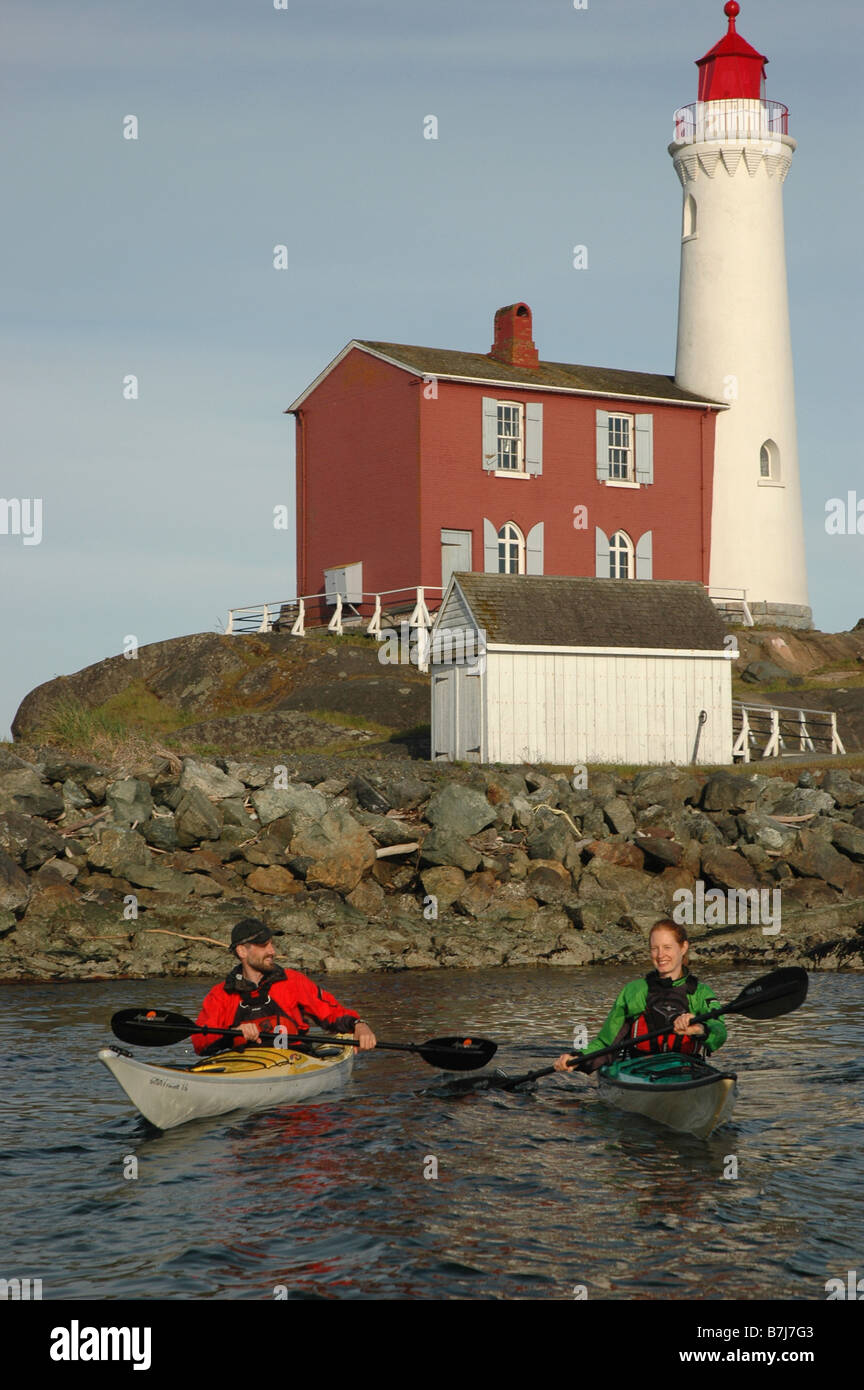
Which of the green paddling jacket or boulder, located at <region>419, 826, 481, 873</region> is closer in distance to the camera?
the green paddling jacket

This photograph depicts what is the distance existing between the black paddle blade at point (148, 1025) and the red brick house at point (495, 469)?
26.3 meters

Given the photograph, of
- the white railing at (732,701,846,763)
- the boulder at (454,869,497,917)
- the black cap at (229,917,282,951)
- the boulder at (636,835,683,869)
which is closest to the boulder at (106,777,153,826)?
the boulder at (454,869,497,917)

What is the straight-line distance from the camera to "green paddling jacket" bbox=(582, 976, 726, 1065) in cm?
1157

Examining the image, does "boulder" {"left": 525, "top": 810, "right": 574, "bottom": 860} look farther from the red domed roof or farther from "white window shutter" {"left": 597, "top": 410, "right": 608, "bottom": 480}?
the red domed roof

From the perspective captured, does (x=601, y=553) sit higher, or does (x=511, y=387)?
(x=511, y=387)

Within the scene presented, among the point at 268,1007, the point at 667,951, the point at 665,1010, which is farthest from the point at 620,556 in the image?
the point at 667,951

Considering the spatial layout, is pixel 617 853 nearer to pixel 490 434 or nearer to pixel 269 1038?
pixel 269 1038

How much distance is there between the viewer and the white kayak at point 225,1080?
11102 mm

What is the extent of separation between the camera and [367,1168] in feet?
35.0

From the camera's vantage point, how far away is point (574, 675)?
29.1m

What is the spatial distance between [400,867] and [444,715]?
6.89m

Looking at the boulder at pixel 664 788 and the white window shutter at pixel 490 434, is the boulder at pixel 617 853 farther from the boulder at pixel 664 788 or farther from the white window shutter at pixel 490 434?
the white window shutter at pixel 490 434

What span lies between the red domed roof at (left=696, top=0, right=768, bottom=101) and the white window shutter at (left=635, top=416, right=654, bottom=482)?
9876 mm

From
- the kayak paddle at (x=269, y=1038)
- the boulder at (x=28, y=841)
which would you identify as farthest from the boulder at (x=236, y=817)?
the kayak paddle at (x=269, y=1038)
